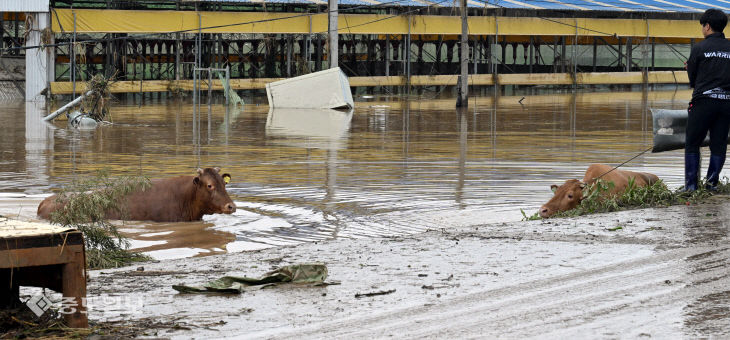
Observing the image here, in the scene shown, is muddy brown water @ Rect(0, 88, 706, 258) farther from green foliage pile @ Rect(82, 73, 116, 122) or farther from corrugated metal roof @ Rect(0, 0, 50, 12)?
corrugated metal roof @ Rect(0, 0, 50, 12)

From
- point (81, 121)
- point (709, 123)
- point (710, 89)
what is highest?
point (710, 89)

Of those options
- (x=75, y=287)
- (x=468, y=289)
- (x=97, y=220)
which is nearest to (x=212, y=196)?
(x=97, y=220)

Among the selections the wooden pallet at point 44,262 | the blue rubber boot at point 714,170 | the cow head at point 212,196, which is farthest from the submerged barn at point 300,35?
the wooden pallet at point 44,262

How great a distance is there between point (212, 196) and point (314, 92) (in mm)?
22828

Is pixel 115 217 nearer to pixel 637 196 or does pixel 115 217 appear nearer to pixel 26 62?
pixel 637 196

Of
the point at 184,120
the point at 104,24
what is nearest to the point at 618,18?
the point at 104,24

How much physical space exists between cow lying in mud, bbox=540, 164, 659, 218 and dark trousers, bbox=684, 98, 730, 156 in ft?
2.65

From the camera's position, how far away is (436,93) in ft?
152

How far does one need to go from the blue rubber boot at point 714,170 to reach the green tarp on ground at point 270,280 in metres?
5.63

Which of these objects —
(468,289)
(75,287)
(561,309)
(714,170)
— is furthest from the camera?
(714,170)

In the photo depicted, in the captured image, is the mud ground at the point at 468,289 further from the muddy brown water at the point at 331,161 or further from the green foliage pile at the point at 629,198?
the muddy brown water at the point at 331,161

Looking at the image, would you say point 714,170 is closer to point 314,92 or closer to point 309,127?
point 309,127

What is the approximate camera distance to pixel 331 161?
1766cm

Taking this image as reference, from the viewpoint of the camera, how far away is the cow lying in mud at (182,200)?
1190 centimetres
